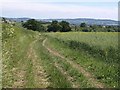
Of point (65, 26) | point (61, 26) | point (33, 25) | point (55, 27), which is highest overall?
point (33, 25)

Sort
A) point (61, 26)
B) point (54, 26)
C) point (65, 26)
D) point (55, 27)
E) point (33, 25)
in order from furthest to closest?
1. point (54, 26)
2. point (55, 27)
3. point (65, 26)
4. point (33, 25)
5. point (61, 26)

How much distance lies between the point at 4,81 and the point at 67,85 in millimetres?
3746

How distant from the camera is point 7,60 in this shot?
83.9ft

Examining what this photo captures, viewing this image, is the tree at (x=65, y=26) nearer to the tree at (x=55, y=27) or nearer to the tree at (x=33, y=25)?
the tree at (x=55, y=27)

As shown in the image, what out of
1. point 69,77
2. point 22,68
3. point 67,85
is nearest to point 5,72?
point 22,68

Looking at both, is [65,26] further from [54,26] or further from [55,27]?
[54,26]

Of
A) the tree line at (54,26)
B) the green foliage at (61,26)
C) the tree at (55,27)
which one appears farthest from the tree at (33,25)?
the green foliage at (61,26)

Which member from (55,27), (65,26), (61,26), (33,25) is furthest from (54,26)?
(33,25)

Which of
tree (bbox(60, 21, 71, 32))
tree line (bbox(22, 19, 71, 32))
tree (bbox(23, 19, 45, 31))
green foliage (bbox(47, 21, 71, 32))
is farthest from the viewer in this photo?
tree (bbox(60, 21, 71, 32))

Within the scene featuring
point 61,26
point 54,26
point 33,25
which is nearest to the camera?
point 61,26

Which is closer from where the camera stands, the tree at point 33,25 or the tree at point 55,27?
the tree at point 33,25

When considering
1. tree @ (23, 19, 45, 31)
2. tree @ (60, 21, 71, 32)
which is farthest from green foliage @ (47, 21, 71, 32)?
tree @ (23, 19, 45, 31)

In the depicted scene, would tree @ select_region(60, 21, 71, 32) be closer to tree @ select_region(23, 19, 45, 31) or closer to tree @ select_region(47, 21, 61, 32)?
tree @ select_region(47, 21, 61, 32)

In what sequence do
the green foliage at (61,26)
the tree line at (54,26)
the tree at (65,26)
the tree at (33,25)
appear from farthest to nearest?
the tree at (65,26), the green foliage at (61,26), the tree line at (54,26), the tree at (33,25)
